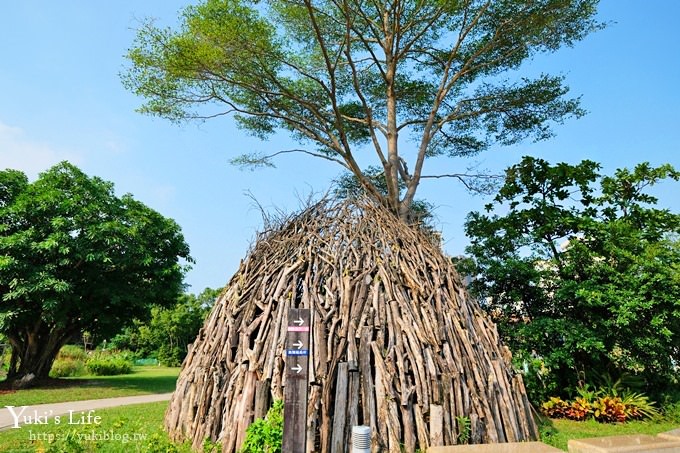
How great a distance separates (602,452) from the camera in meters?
4.08

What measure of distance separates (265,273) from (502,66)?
337 inches

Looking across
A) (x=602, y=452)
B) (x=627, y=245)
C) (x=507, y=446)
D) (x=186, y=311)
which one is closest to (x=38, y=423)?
(x=507, y=446)

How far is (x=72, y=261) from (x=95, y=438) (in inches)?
360

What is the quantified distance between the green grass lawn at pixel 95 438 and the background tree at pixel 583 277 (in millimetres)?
6744

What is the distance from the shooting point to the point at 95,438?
534cm

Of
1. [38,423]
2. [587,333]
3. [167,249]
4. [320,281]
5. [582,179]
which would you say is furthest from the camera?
[167,249]

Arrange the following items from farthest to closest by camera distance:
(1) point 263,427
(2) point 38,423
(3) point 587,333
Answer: (3) point 587,333
(2) point 38,423
(1) point 263,427

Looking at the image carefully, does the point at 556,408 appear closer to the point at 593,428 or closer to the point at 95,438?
the point at 593,428

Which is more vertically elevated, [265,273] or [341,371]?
[265,273]

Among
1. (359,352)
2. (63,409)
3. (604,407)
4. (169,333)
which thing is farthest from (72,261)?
(169,333)

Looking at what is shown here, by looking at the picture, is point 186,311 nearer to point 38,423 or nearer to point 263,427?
point 38,423

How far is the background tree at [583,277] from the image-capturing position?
8.14 m

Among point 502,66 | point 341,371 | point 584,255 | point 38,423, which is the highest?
point 502,66

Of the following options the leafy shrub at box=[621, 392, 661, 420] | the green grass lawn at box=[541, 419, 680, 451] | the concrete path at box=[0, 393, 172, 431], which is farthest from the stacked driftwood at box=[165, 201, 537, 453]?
the leafy shrub at box=[621, 392, 661, 420]
